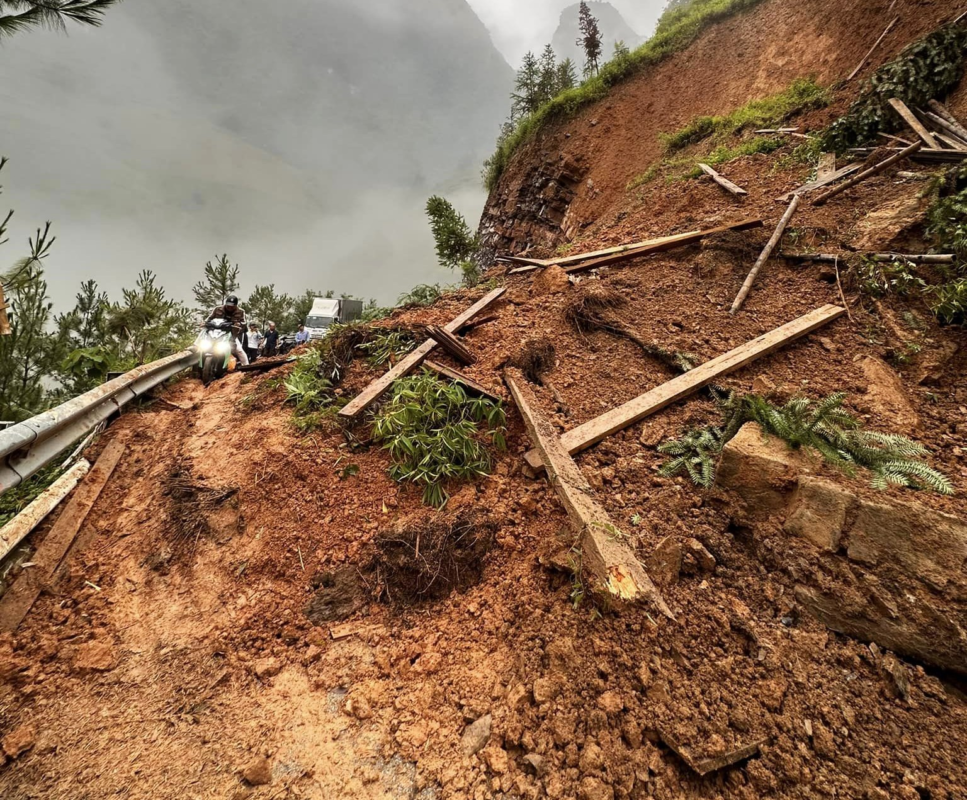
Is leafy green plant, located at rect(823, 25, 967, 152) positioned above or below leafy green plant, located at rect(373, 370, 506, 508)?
above

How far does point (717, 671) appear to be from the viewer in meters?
1.82

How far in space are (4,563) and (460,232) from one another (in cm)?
1883

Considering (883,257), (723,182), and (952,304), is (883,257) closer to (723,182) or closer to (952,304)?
(952,304)

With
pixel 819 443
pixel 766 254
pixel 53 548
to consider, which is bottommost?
pixel 819 443

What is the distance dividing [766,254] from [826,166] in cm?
309

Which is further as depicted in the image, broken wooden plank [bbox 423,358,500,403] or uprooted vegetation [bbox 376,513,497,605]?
broken wooden plank [bbox 423,358,500,403]

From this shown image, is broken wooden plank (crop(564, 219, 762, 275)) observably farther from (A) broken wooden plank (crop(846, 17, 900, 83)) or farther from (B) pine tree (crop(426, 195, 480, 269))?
(B) pine tree (crop(426, 195, 480, 269))

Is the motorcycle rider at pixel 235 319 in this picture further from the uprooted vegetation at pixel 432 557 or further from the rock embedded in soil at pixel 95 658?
the uprooted vegetation at pixel 432 557

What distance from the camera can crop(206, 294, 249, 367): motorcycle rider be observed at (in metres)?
6.57

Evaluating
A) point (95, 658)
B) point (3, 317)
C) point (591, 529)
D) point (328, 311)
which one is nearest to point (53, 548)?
point (95, 658)

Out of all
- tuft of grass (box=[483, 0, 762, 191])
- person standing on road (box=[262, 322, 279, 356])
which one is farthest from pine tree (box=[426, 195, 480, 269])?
person standing on road (box=[262, 322, 279, 356])

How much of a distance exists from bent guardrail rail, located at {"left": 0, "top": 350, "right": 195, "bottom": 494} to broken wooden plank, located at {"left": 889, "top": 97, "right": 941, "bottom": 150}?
9.92 metres

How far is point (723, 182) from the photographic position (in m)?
7.13

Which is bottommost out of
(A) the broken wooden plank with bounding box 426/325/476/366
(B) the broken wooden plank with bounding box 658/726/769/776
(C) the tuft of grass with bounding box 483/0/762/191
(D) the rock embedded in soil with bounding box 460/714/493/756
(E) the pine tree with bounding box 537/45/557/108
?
(B) the broken wooden plank with bounding box 658/726/769/776
